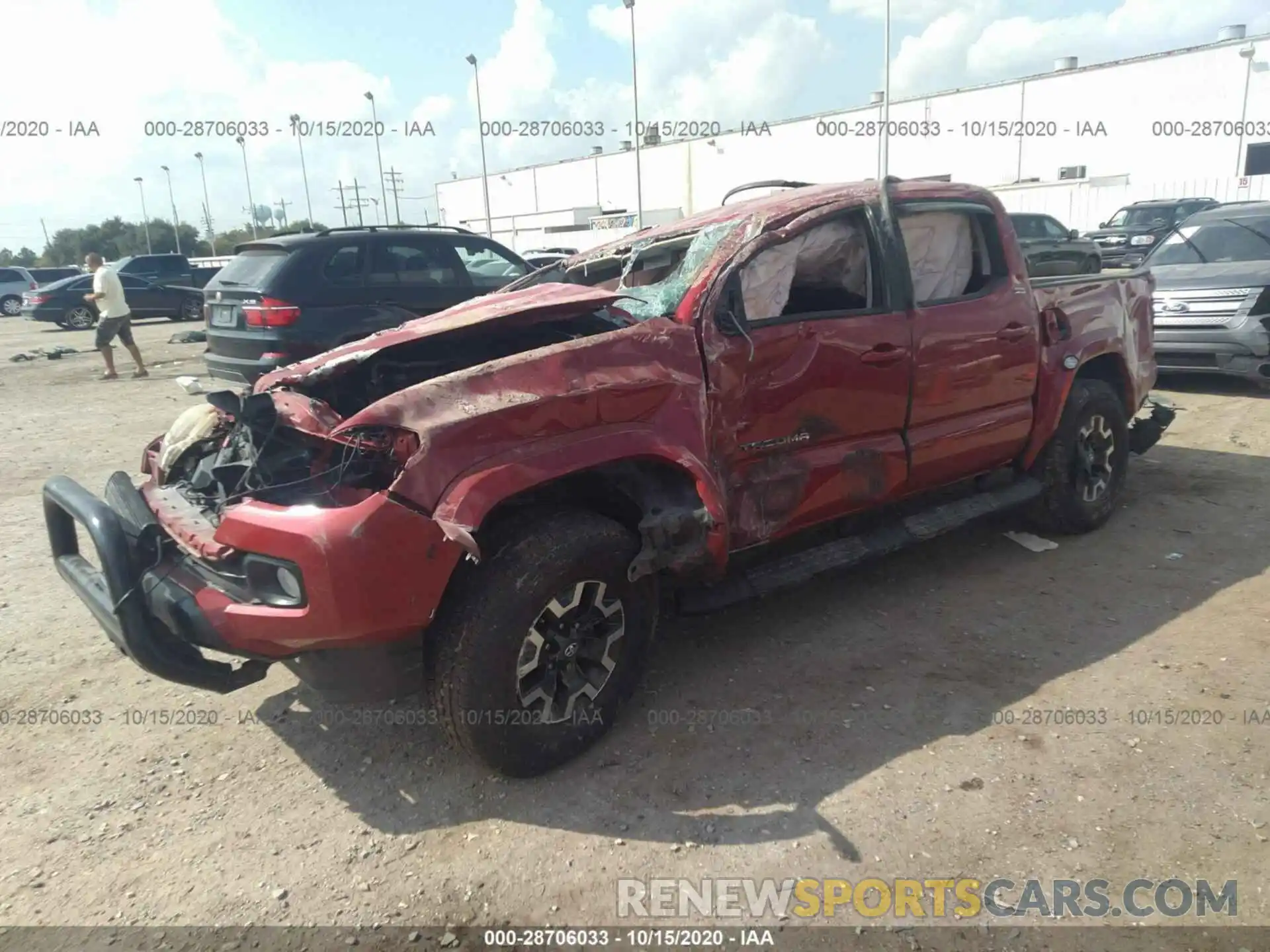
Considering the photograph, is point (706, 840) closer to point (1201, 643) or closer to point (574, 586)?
point (574, 586)

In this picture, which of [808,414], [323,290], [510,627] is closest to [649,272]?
[808,414]

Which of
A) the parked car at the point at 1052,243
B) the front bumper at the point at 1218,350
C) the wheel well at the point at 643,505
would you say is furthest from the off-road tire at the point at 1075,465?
the parked car at the point at 1052,243

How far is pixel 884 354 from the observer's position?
3771 millimetres

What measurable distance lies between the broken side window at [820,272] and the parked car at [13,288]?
32.2 meters

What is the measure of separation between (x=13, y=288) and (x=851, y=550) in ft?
109

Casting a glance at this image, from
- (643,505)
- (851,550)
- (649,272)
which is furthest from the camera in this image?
(649,272)

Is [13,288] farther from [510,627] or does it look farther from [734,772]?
[734,772]

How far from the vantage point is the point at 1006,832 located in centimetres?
266

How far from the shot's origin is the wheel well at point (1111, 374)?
198 inches

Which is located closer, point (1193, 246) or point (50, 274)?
point (1193, 246)

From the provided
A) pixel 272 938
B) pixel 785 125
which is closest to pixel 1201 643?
pixel 272 938

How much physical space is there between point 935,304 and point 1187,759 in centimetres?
211

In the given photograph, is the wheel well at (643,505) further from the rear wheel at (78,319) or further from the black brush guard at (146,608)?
the rear wheel at (78,319)

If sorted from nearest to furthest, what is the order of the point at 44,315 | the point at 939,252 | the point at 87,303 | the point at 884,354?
the point at 884,354 → the point at 939,252 → the point at 87,303 → the point at 44,315
